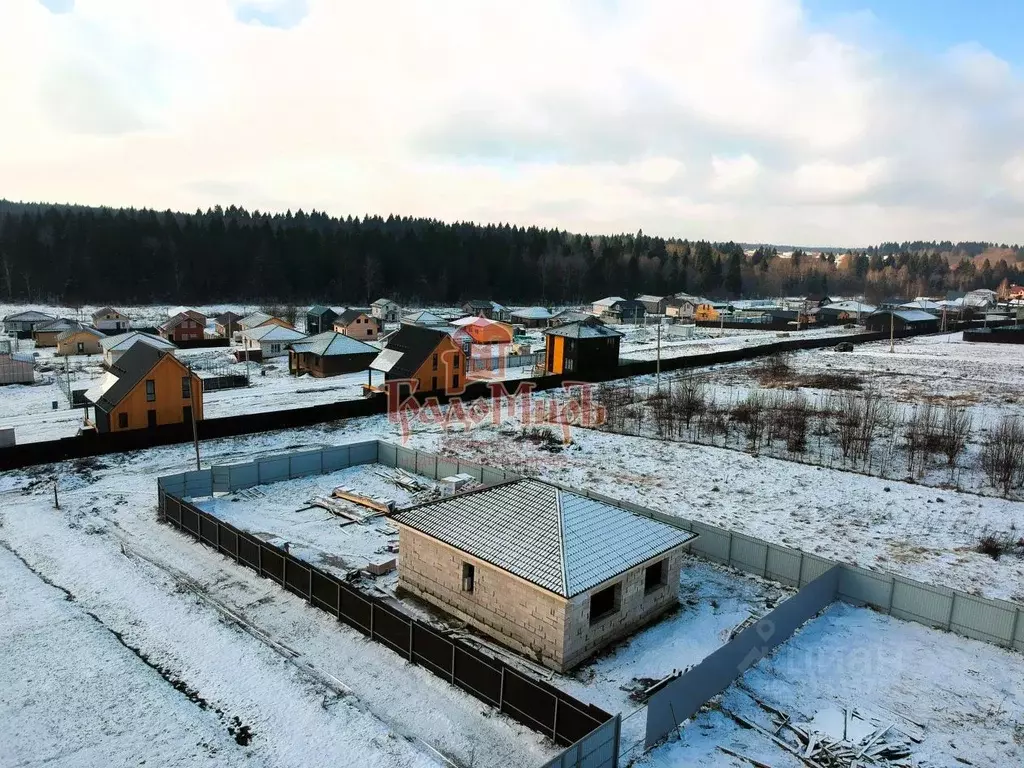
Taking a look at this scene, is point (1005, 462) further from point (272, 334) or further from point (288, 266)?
point (288, 266)

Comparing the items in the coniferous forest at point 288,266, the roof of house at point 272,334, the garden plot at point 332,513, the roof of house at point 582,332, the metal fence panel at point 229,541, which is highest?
the coniferous forest at point 288,266

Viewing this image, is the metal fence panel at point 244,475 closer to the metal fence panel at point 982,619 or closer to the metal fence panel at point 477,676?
the metal fence panel at point 477,676

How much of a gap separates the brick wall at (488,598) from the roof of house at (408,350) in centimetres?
2673

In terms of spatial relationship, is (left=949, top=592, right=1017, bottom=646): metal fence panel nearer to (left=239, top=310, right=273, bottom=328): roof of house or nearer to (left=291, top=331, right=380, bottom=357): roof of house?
(left=291, top=331, right=380, bottom=357): roof of house

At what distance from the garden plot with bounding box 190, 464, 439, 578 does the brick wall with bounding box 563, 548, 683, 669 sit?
23.5 feet

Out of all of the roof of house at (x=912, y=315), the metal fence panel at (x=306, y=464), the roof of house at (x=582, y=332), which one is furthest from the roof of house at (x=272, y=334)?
the roof of house at (x=912, y=315)

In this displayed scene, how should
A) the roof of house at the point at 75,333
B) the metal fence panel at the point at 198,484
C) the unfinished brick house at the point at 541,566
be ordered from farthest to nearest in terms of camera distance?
the roof of house at the point at 75,333 → the metal fence panel at the point at 198,484 → the unfinished brick house at the point at 541,566

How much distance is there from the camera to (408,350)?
46844 mm

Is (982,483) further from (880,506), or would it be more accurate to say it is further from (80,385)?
(80,385)

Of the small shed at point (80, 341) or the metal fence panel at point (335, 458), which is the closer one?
the metal fence panel at point (335, 458)

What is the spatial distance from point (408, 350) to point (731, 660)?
3510 centimetres

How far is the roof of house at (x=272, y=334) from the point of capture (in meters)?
61.9

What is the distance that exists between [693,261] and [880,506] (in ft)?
511

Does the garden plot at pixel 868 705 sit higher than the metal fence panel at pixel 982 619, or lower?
lower
